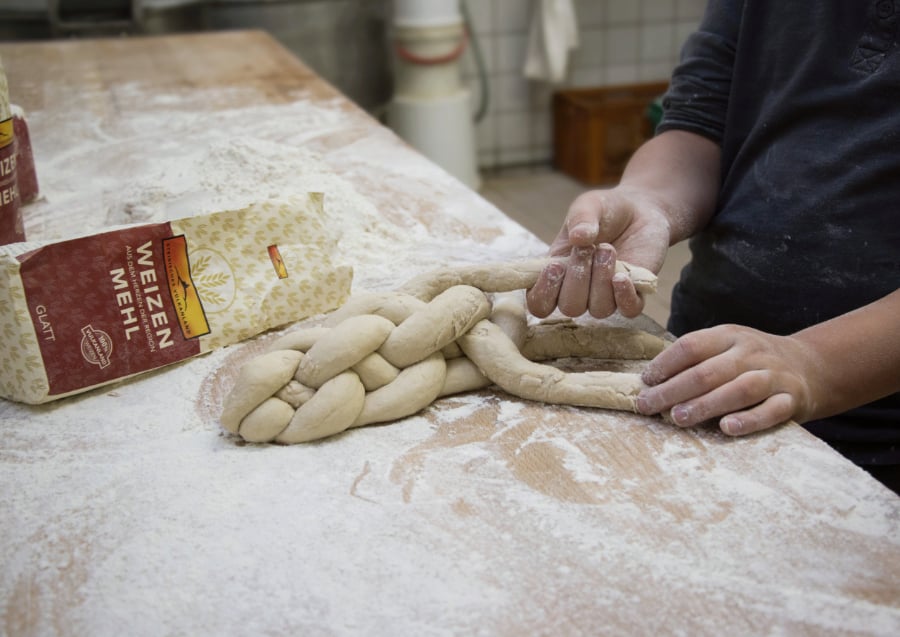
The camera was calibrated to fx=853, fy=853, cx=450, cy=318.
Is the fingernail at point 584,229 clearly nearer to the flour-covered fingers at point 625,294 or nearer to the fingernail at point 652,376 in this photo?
the flour-covered fingers at point 625,294

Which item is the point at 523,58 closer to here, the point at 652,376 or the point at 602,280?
the point at 602,280

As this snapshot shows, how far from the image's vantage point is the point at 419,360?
971 mm

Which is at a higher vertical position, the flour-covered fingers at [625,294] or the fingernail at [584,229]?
the fingernail at [584,229]

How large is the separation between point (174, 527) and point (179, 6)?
2991mm

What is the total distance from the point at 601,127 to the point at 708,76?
265 centimetres

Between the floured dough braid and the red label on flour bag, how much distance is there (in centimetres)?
17

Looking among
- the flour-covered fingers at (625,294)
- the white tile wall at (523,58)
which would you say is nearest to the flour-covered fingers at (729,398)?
the flour-covered fingers at (625,294)

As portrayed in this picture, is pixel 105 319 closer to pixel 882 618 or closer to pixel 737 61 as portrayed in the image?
pixel 882 618

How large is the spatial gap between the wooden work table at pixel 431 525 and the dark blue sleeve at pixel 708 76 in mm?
701

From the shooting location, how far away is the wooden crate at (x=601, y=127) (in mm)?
3971

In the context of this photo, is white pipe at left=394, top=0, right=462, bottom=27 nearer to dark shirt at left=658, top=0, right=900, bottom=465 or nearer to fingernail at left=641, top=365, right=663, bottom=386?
dark shirt at left=658, top=0, right=900, bottom=465

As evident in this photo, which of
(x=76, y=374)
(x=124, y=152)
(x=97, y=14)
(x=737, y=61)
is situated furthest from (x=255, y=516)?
(x=97, y=14)

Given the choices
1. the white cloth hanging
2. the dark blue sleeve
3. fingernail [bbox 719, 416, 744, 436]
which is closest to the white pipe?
the white cloth hanging

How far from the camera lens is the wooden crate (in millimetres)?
3971
